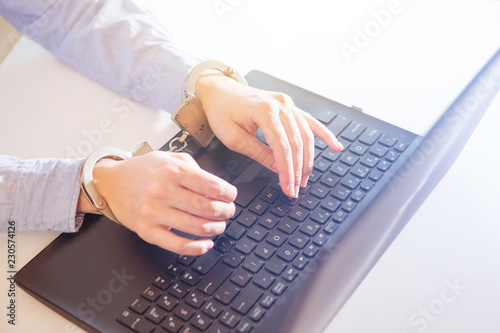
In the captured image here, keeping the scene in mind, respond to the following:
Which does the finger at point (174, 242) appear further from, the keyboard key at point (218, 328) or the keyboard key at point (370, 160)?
the keyboard key at point (370, 160)

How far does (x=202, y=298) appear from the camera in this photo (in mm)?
551

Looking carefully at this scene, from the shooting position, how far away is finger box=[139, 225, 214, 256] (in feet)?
1.88

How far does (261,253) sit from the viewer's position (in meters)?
0.59

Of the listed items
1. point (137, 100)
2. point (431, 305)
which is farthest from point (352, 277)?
point (137, 100)

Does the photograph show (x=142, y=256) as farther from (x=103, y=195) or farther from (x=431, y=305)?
(x=431, y=305)

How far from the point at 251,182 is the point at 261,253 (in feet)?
0.38

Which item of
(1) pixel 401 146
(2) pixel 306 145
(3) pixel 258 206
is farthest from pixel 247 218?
(1) pixel 401 146

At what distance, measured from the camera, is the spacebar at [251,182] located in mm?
651

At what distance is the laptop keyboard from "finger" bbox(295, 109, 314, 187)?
0.01m

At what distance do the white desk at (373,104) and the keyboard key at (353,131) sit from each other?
0.07 m

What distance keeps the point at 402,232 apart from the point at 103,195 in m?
0.36

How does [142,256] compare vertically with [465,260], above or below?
below

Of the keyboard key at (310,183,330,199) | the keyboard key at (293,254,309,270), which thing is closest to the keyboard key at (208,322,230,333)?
the keyboard key at (293,254,309,270)

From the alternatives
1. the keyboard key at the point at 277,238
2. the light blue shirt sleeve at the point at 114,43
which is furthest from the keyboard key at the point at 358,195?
the light blue shirt sleeve at the point at 114,43
